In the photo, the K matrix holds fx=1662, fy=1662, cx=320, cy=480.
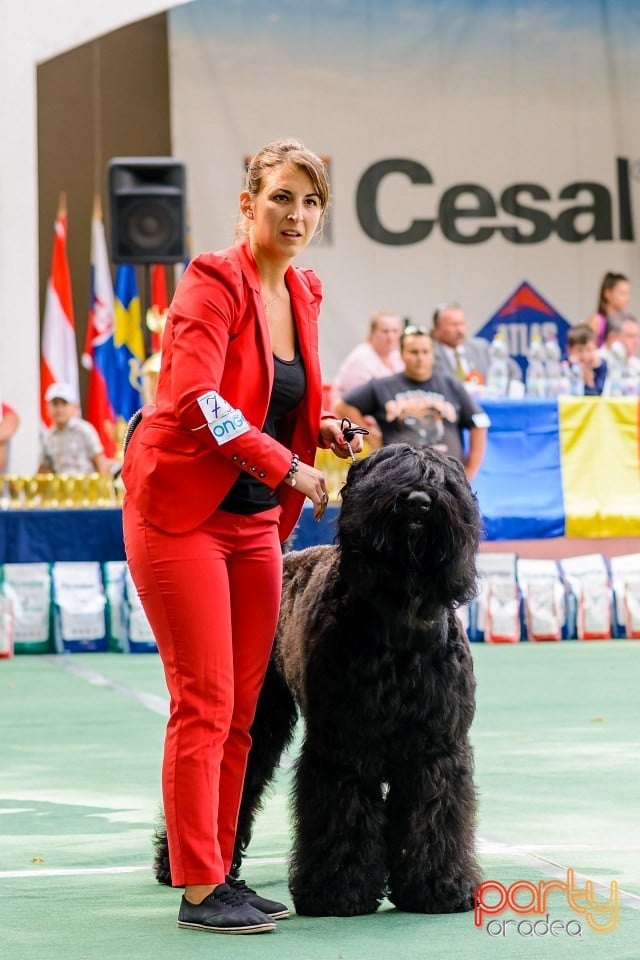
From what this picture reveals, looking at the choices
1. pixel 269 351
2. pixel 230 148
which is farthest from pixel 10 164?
pixel 269 351

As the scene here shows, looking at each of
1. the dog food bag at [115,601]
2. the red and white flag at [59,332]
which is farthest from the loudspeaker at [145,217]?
the red and white flag at [59,332]

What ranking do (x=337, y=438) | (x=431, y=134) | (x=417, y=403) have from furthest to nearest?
(x=431, y=134) → (x=417, y=403) → (x=337, y=438)

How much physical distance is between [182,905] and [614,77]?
42.8 feet

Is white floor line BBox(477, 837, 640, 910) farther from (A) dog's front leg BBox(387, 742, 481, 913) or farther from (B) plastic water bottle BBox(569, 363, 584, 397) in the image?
(B) plastic water bottle BBox(569, 363, 584, 397)

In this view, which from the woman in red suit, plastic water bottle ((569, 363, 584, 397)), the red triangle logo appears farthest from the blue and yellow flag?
the woman in red suit

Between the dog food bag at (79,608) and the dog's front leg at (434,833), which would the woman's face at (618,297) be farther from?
the dog's front leg at (434,833)

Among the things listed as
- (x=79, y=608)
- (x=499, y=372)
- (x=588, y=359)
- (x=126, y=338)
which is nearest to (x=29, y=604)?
(x=79, y=608)

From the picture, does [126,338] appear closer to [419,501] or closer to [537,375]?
[537,375]

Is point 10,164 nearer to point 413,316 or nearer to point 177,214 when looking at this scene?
point 177,214

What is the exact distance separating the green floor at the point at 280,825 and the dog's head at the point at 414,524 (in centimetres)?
74

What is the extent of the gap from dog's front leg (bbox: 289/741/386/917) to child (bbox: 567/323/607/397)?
7.08 m

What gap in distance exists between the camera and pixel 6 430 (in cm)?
1170

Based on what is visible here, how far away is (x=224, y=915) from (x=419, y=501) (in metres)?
0.97

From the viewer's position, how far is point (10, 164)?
13109 mm
